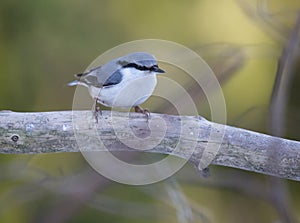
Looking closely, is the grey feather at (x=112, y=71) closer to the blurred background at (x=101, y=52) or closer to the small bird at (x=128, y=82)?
the small bird at (x=128, y=82)

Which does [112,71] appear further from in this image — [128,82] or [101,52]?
[101,52]

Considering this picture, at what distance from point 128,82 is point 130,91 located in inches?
1.0

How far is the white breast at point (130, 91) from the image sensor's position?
4.55 ft

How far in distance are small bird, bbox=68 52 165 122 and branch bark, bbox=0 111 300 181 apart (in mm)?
105

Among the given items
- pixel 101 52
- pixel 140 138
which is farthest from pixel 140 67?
pixel 101 52

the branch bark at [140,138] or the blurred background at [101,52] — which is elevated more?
the branch bark at [140,138]

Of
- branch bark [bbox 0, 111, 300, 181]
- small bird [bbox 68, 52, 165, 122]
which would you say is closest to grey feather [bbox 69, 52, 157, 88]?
small bird [bbox 68, 52, 165, 122]

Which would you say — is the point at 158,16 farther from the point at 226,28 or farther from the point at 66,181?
the point at 66,181

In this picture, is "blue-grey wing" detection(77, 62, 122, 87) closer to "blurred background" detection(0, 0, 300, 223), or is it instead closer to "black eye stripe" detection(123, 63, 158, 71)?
"black eye stripe" detection(123, 63, 158, 71)

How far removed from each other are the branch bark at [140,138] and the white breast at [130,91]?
114mm

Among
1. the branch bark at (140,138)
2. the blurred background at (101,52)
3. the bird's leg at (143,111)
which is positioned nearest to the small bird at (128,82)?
the bird's leg at (143,111)

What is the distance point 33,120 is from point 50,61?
1.20m

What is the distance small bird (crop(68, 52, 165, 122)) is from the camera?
139 centimetres

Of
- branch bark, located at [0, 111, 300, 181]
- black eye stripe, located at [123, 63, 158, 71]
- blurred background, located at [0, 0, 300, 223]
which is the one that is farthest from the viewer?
blurred background, located at [0, 0, 300, 223]
